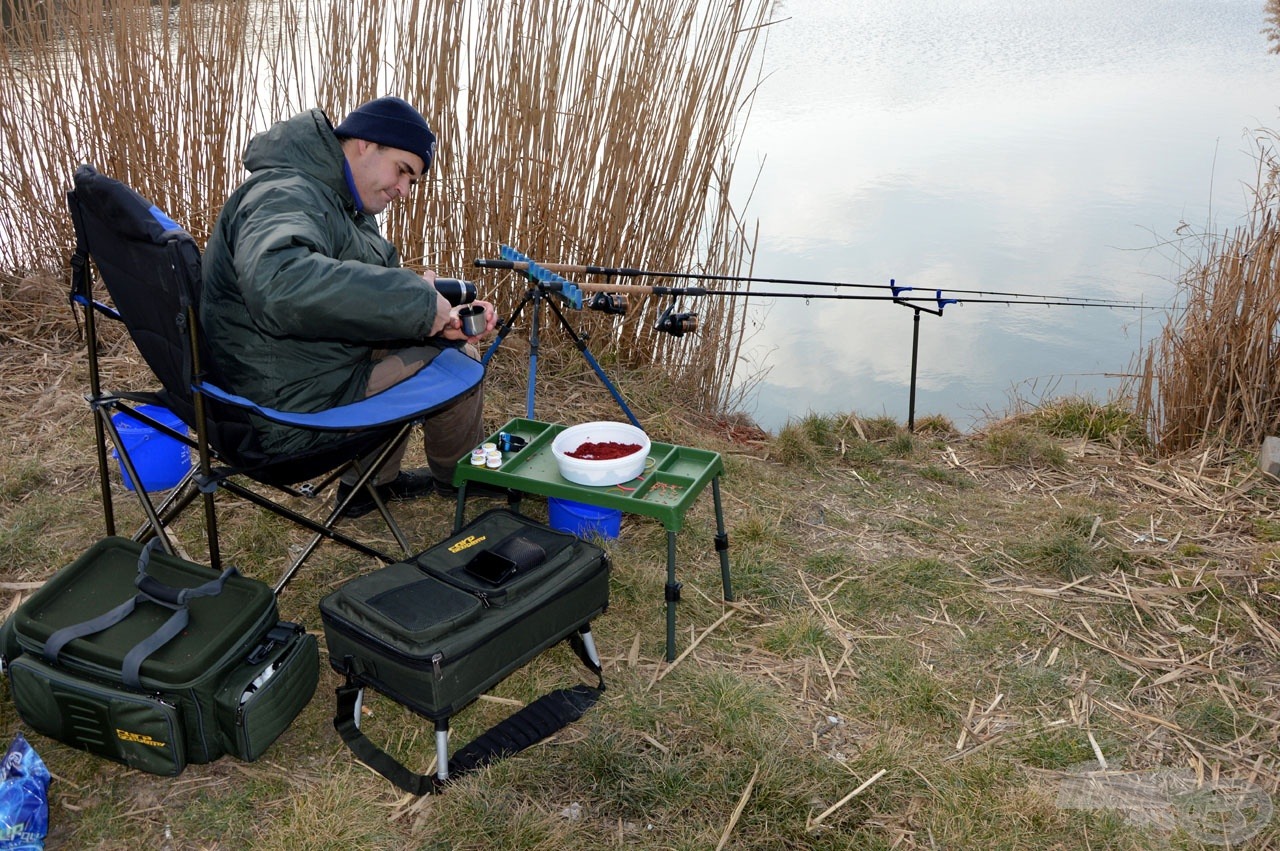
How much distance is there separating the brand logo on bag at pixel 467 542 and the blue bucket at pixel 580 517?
1.30 feet

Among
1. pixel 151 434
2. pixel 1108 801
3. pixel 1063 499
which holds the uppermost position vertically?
pixel 151 434

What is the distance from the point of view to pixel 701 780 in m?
1.94

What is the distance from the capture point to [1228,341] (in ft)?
11.3

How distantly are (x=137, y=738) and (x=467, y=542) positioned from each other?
0.74m

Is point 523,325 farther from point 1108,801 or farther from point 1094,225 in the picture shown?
point 1094,225

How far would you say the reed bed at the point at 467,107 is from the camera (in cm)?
354

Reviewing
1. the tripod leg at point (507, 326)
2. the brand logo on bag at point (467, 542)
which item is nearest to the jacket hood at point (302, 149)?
the tripod leg at point (507, 326)

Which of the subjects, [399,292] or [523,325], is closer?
[399,292]

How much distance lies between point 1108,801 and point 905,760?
1.27 feet

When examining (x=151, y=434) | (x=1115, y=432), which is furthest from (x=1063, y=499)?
(x=151, y=434)

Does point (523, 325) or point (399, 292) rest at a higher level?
point (399, 292)

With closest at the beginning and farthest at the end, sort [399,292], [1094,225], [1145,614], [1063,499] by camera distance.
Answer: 1. [399,292]
2. [1145,614]
3. [1063,499]
4. [1094,225]

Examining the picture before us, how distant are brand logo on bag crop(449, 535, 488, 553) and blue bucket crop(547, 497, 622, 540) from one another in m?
0.40

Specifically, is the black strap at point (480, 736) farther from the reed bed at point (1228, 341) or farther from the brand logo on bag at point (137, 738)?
the reed bed at point (1228, 341)
